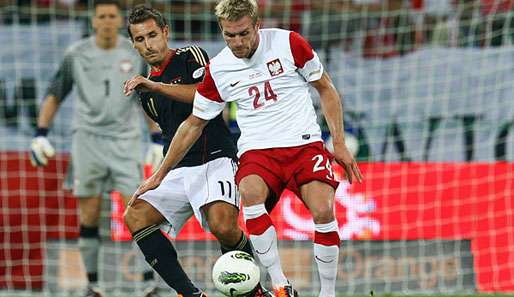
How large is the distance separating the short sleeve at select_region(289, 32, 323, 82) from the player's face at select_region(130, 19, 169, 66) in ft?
2.94

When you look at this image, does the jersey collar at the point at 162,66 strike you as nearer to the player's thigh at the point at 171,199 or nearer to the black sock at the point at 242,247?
the player's thigh at the point at 171,199

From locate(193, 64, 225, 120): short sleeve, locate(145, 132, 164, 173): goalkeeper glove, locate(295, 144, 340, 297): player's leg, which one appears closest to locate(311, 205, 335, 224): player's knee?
locate(295, 144, 340, 297): player's leg

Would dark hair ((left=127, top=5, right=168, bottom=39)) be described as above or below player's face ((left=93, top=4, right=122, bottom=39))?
above

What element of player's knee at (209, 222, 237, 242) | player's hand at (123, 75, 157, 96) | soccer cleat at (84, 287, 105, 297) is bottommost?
soccer cleat at (84, 287, 105, 297)

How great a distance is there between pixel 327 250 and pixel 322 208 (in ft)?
0.78

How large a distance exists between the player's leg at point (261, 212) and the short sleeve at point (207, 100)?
0.44 meters

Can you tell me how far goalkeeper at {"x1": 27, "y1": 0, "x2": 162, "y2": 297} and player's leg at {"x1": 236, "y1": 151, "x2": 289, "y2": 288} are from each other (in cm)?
300

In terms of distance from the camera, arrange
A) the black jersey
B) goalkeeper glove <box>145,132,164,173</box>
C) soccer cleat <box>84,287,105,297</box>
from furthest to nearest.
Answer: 1. goalkeeper glove <box>145,132,164,173</box>
2. soccer cleat <box>84,287,105,297</box>
3. the black jersey

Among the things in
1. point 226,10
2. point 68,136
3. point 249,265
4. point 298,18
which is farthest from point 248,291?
point 298,18

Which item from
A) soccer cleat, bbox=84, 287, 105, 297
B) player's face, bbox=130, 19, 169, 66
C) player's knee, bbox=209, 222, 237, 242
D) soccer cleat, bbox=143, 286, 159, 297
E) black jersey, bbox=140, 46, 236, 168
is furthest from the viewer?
soccer cleat, bbox=84, 287, 105, 297

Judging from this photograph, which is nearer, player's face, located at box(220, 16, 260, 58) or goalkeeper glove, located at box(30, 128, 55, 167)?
player's face, located at box(220, 16, 260, 58)

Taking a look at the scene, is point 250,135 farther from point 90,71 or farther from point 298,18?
point 298,18

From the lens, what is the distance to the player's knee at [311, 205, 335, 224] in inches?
254

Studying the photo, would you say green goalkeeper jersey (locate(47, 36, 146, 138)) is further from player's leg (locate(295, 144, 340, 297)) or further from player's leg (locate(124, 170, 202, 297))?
player's leg (locate(295, 144, 340, 297))
